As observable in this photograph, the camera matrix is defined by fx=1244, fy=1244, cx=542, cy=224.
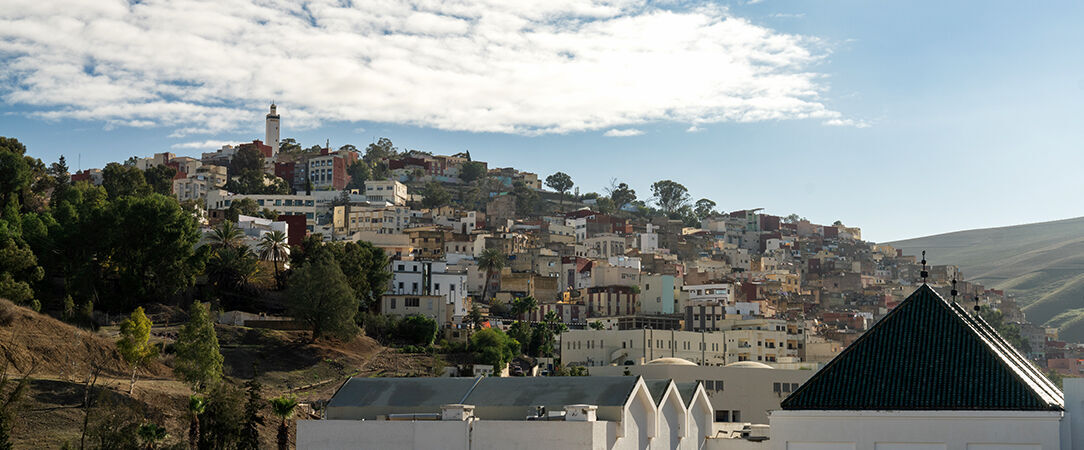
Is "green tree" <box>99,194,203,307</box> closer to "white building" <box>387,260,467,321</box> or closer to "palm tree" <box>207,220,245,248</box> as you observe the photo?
"palm tree" <box>207,220,245,248</box>

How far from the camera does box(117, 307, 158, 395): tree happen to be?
53.1 metres

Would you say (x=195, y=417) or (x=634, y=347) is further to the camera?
(x=634, y=347)

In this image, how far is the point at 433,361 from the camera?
70625 mm

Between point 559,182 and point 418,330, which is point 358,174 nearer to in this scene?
point 559,182

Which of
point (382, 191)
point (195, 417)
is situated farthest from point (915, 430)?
point (382, 191)

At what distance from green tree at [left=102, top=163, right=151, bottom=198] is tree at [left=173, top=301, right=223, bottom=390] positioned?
132ft

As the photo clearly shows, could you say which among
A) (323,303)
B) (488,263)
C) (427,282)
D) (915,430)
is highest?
(488,263)

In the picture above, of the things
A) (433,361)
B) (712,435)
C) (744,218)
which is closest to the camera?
(712,435)

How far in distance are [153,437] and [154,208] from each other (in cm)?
2539

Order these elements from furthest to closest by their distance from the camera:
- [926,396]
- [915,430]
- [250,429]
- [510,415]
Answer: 1. [250,429]
2. [510,415]
3. [926,396]
4. [915,430]

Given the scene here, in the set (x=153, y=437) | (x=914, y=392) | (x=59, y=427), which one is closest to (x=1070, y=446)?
(x=914, y=392)

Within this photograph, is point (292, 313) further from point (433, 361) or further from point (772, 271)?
point (772, 271)

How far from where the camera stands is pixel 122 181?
9444 cm

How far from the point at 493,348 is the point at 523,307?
17118 mm
